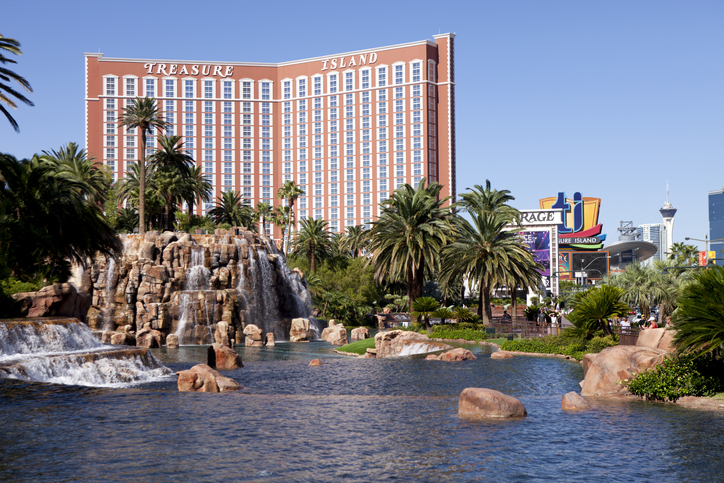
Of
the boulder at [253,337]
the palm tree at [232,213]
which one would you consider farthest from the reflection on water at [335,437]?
Result: the palm tree at [232,213]

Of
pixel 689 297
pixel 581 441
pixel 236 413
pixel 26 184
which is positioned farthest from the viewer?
pixel 26 184

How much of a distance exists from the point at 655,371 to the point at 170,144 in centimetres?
7194

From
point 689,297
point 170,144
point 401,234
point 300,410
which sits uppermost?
point 170,144

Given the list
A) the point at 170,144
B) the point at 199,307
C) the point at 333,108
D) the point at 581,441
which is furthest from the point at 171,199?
the point at 581,441

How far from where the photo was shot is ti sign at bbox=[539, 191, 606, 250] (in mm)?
148125

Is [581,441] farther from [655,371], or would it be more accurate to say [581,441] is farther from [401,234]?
[401,234]

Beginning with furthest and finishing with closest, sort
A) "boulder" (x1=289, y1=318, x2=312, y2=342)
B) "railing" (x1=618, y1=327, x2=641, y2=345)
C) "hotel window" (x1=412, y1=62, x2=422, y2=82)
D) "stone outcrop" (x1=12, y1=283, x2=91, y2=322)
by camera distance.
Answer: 1. "hotel window" (x1=412, y1=62, x2=422, y2=82)
2. "boulder" (x1=289, y1=318, x2=312, y2=342)
3. "stone outcrop" (x1=12, y1=283, x2=91, y2=322)
4. "railing" (x1=618, y1=327, x2=641, y2=345)

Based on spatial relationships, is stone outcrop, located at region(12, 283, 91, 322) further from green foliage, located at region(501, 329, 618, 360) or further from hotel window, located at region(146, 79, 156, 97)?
hotel window, located at region(146, 79, 156, 97)

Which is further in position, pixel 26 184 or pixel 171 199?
pixel 171 199

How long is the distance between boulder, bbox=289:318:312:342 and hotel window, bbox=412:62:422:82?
86.7 metres

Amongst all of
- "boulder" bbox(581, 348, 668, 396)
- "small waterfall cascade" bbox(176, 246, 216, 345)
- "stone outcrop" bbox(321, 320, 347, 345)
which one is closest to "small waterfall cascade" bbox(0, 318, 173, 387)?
"boulder" bbox(581, 348, 668, 396)

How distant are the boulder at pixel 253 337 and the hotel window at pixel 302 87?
10138cm

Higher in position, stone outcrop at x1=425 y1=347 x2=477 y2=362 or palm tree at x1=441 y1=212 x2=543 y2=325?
palm tree at x1=441 y1=212 x2=543 y2=325

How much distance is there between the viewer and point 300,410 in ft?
62.6
